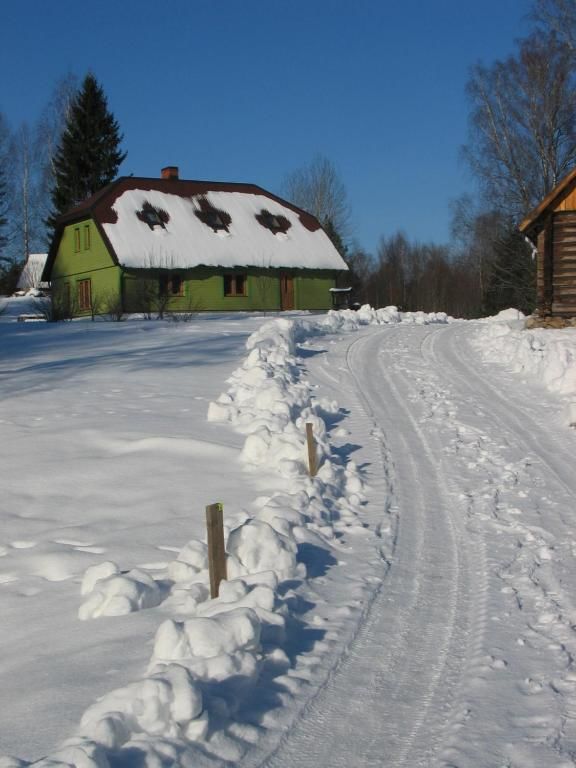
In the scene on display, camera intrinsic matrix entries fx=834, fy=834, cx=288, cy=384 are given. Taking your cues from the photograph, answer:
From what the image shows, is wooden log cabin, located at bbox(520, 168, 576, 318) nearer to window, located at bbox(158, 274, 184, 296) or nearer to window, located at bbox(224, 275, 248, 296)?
window, located at bbox(158, 274, 184, 296)

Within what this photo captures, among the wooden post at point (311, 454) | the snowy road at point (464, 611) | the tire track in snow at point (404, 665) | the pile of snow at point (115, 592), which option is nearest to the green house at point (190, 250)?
the snowy road at point (464, 611)

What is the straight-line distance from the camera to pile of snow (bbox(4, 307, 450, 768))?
342cm

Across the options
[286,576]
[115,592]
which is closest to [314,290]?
[286,576]

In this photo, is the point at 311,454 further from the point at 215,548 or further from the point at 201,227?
the point at 201,227

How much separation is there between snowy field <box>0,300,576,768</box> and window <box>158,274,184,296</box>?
23.0 m

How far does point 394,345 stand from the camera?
17.2m

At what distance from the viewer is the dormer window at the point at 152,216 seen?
35.8 m

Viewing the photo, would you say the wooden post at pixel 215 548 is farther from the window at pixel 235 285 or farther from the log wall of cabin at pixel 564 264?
the window at pixel 235 285

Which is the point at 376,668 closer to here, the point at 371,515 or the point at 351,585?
the point at 351,585

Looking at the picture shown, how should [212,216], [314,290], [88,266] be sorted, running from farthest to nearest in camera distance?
[314,290] < [212,216] < [88,266]

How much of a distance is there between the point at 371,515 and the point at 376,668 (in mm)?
2718

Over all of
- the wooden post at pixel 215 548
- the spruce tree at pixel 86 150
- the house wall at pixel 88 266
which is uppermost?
the spruce tree at pixel 86 150

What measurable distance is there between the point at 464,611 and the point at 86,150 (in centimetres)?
4276

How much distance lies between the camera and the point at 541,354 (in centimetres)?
1399
